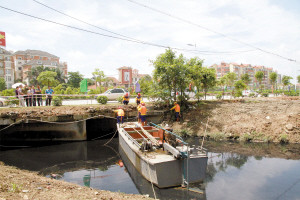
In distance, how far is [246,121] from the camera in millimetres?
16781

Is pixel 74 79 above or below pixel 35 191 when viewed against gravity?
above

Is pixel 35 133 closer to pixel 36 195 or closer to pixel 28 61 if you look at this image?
pixel 36 195

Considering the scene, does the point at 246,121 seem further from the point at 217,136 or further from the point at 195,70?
the point at 195,70

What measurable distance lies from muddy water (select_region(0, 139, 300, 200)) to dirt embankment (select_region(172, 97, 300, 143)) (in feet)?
4.07

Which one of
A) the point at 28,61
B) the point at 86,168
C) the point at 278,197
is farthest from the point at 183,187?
the point at 28,61

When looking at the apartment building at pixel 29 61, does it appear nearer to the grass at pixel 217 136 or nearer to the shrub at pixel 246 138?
the grass at pixel 217 136

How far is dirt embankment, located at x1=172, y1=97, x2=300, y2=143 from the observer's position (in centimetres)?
1508

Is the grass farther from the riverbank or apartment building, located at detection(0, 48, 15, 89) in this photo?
apartment building, located at detection(0, 48, 15, 89)

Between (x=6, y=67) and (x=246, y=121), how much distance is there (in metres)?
68.3

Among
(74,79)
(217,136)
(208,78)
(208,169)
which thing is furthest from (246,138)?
(74,79)

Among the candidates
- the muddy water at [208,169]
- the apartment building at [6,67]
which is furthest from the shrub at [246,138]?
the apartment building at [6,67]

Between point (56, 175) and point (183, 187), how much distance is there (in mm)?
6250

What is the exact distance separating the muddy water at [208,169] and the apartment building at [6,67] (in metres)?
58.6

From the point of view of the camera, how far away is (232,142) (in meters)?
15.2
